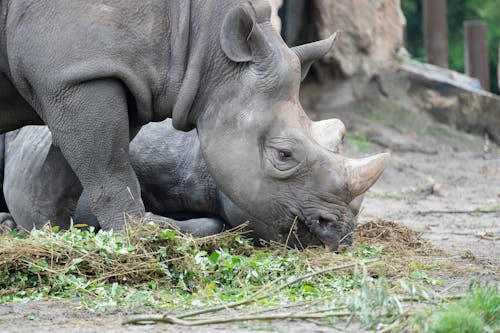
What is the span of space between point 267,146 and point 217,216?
3.87 ft

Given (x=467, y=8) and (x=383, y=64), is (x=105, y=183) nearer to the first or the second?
(x=383, y=64)

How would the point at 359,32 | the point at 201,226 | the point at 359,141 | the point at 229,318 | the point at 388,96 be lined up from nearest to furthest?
the point at 229,318, the point at 201,226, the point at 359,141, the point at 359,32, the point at 388,96

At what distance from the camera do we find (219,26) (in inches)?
236

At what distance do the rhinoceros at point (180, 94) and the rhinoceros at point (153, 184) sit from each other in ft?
1.80

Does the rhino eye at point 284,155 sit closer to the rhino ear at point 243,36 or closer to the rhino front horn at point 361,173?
the rhino front horn at point 361,173

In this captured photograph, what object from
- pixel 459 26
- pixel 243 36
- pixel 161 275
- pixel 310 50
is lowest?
pixel 459 26

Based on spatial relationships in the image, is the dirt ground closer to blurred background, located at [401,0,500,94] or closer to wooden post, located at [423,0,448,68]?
wooden post, located at [423,0,448,68]

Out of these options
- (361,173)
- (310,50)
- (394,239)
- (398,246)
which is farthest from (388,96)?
(361,173)

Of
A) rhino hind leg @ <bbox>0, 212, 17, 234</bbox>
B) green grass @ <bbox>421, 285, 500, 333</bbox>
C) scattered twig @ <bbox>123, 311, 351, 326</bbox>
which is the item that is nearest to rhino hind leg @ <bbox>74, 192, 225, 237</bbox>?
rhino hind leg @ <bbox>0, 212, 17, 234</bbox>

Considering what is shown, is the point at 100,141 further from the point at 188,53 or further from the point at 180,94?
the point at 188,53

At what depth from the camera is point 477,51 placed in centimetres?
1900

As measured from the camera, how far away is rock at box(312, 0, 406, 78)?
13.4 meters

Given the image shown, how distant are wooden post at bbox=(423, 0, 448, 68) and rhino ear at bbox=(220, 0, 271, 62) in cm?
1252

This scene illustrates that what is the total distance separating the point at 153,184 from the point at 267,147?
1.35 meters
